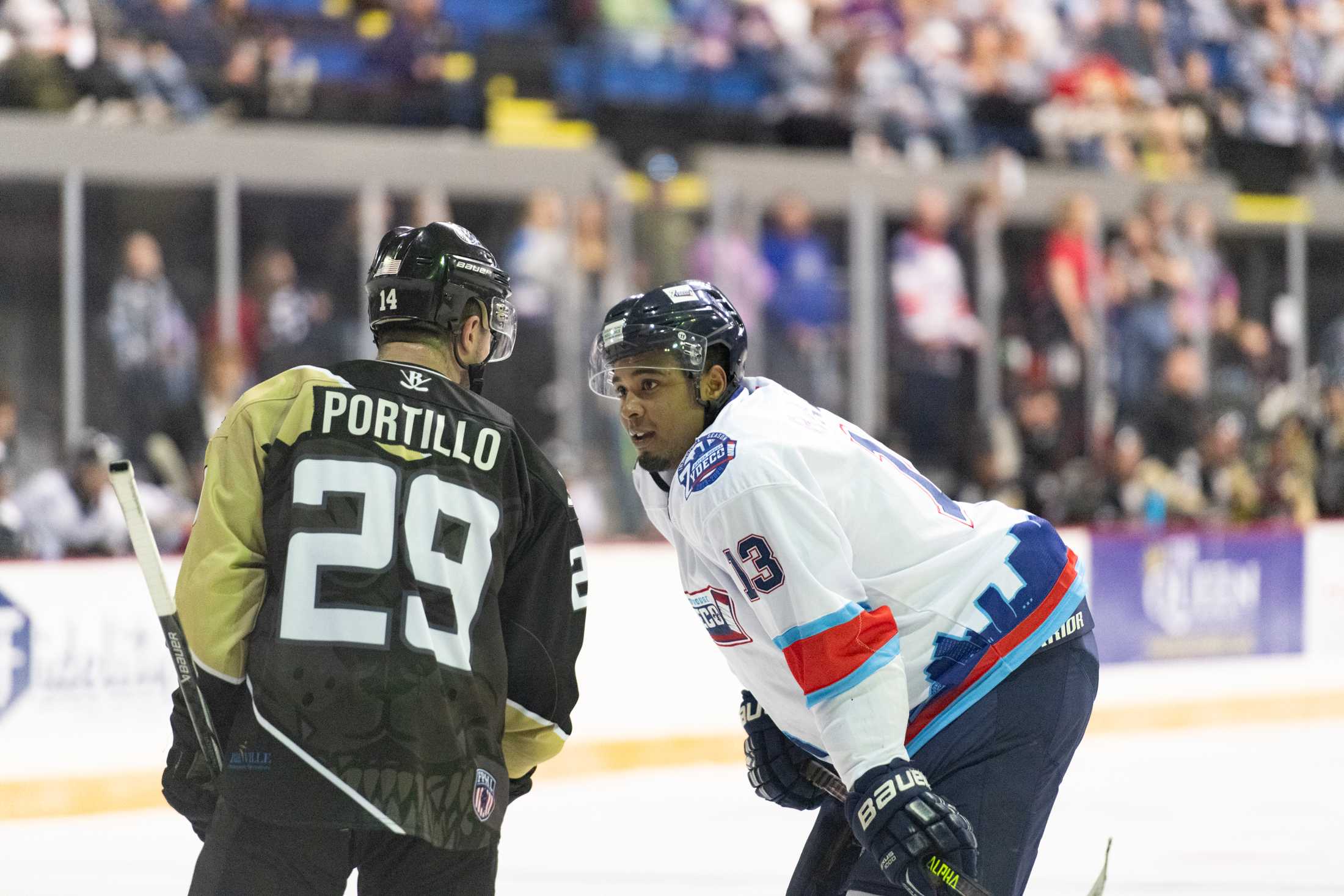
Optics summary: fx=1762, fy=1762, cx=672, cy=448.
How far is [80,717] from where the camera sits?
5707 millimetres

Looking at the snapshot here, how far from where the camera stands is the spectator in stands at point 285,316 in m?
7.67

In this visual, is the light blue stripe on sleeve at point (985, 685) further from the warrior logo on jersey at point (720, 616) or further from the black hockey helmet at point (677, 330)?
the black hockey helmet at point (677, 330)

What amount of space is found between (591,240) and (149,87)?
83.0 inches

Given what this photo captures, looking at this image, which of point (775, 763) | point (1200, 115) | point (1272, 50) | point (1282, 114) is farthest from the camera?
point (1272, 50)

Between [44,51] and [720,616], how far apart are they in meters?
6.10

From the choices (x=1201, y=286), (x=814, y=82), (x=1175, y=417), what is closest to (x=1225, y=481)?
(x=1175, y=417)

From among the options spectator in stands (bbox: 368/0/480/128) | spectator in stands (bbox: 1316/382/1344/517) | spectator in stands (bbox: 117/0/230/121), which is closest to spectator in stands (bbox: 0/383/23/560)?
spectator in stands (bbox: 117/0/230/121)

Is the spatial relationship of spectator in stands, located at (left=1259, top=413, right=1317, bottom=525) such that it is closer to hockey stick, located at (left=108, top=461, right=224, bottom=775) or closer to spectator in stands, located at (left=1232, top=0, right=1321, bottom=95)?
spectator in stands, located at (left=1232, top=0, right=1321, bottom=95)

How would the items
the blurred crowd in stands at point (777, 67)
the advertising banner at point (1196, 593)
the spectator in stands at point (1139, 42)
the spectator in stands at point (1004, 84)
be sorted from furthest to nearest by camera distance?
1. the spectator in stands at point (1139, 42)
2. the spectator in stands at point (1004, 84)
3. the blurred crowd in stands at point (777, 67)
4. the advertising banner at point (1196, 593)

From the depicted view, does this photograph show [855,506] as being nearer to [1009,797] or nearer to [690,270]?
[1009,797]

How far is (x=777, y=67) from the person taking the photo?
9852 mm

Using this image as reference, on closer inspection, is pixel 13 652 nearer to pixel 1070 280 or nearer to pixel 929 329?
pixel 929 329

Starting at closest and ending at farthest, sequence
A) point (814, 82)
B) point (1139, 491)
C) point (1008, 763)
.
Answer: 1. point (1008, 763)
2. point (1139, 491)
3. point (814, 82)

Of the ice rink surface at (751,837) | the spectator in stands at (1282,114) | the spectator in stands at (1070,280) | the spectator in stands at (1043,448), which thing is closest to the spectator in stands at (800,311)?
the spectator in stands at (1043,448)
